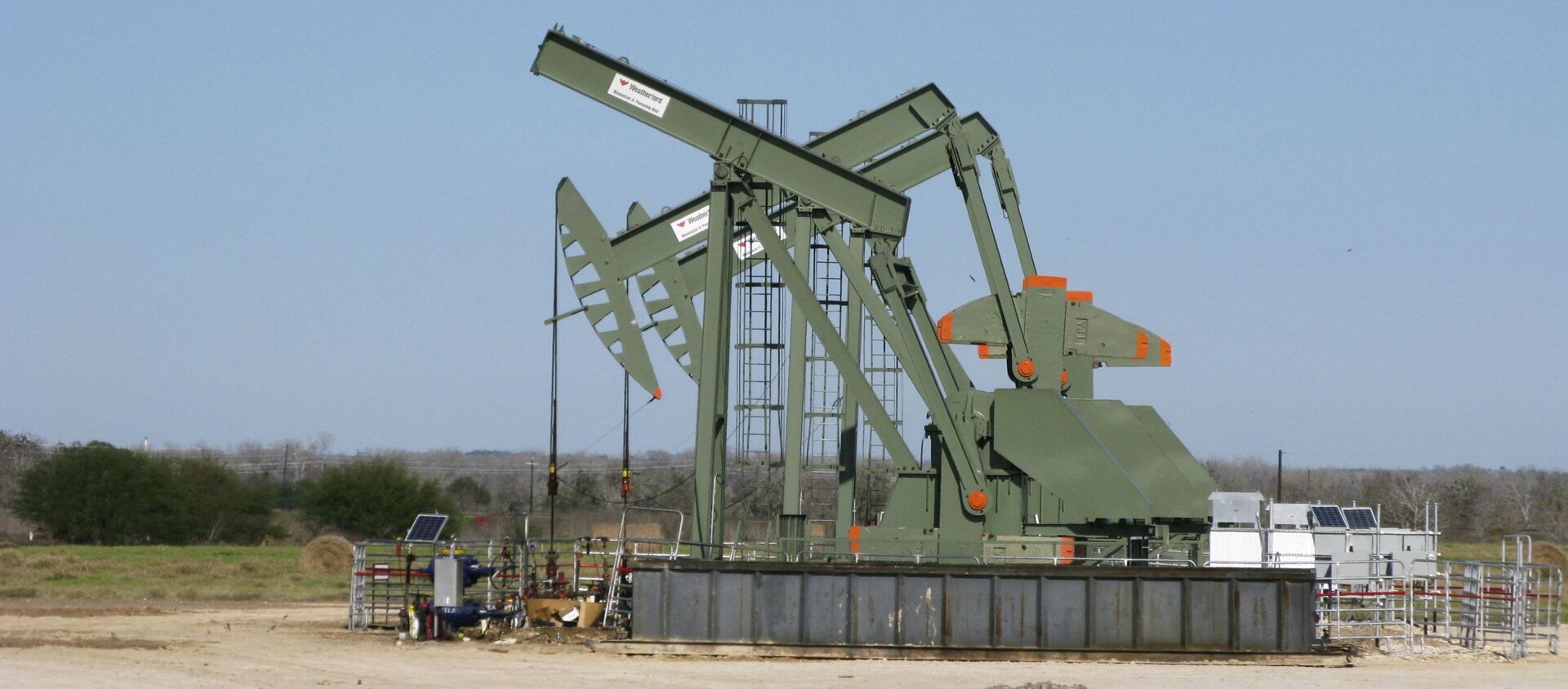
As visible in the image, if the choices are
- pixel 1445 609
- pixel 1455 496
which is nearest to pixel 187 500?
pixel 1445 609

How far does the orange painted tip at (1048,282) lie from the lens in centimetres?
2120

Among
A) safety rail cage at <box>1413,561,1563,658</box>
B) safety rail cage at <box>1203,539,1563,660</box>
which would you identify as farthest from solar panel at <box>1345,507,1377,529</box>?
safety rail cage at <box>1413,561,1563,658</box>

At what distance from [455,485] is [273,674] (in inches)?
2032

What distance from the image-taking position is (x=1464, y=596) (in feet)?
58.6

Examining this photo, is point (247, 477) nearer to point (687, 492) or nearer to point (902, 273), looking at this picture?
point (687, 492)

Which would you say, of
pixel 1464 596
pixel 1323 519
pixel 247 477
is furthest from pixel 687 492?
pixel 1464 596

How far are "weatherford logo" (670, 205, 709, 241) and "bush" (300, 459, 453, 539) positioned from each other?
87.6 feet

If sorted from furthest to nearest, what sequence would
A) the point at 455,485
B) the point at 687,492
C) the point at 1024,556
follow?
the point at 455,485, the point at 687,492, the point at 1024,556

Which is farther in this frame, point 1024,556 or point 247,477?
point 247,477

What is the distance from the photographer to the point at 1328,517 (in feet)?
74.7

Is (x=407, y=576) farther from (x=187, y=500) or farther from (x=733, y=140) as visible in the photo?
(x=187, y=500)

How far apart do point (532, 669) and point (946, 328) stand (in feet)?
26.7

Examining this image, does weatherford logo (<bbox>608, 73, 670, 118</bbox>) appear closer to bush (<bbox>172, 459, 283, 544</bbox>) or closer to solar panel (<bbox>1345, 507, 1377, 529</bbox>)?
solar panel (<bbox>1345, 507, 1377, 529</bbox>)

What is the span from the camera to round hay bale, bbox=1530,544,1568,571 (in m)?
33.0
